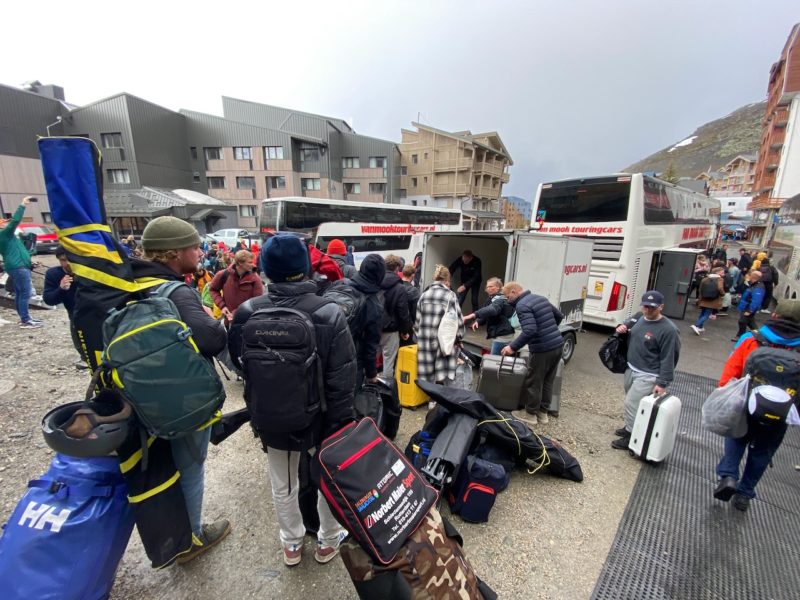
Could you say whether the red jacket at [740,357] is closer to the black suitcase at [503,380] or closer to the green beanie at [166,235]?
the black suitcase at [503,380]

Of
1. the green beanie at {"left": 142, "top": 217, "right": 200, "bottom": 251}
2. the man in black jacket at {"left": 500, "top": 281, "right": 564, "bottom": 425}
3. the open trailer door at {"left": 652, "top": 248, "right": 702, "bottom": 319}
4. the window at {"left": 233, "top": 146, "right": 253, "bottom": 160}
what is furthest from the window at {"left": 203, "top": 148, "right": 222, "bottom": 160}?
the green beanie at {"left": 142, "top": 217, "right": 200, "bottom": 251}

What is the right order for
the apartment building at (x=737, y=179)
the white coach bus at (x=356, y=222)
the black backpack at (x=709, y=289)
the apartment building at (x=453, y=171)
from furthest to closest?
the apartment building at (x=737, y=179), the apartment building at (x=453, y=171), the white coach bus at (x=356, y=222), the black backpack at (x=709, y=289)

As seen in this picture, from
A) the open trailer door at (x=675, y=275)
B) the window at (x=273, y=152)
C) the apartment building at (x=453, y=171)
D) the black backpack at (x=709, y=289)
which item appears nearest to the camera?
the black backpack at (x=709, y=289)

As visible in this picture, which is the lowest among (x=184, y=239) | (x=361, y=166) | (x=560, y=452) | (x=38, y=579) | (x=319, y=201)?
(x=560, y=452)

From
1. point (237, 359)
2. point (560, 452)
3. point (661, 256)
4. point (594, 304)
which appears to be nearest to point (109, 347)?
point (237, 359)

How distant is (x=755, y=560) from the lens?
2354 mm

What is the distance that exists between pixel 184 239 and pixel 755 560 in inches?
173

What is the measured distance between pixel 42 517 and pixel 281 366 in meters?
1.17

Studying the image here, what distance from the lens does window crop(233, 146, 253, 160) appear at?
32.4 m

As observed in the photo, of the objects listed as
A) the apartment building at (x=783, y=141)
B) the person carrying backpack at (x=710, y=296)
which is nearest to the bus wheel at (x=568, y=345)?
the person carrying backpack at (x=710, y=296)

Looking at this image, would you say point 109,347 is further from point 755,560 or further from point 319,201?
point 319,201

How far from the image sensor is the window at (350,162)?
120 feet

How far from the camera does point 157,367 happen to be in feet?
5.10

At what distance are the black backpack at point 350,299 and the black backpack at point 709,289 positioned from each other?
29.1ft
